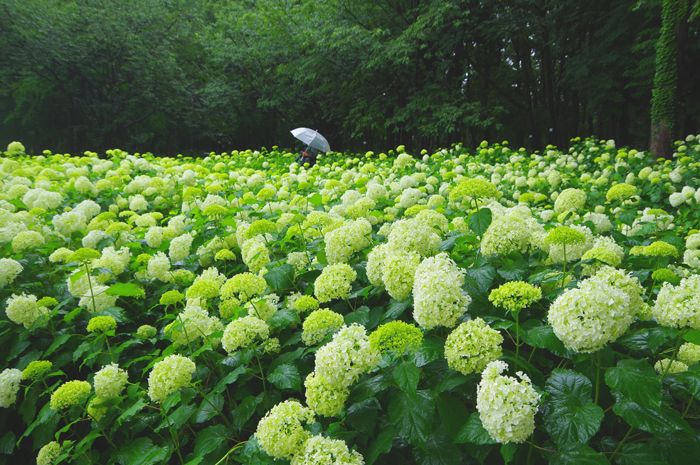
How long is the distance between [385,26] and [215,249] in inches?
633

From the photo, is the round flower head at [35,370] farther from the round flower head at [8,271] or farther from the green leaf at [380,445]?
the green leaf at [380,445]

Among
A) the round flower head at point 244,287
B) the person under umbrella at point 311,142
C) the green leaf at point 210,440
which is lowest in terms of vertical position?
the person under umbrella at point 311,142

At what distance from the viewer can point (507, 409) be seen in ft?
4.15

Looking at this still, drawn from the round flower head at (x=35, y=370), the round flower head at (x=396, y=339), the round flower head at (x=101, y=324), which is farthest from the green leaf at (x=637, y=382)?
the round flower head at (x=35, y=370)

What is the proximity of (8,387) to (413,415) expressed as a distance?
7.11 feet

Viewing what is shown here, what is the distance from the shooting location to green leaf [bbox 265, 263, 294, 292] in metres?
2.41

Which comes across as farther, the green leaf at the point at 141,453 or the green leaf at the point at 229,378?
the green leaf at the point at 229,378

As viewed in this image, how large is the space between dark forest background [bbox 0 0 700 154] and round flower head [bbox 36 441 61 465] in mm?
13386

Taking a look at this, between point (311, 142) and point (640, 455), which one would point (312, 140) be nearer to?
point (311, 142)

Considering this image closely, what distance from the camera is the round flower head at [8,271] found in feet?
9.62

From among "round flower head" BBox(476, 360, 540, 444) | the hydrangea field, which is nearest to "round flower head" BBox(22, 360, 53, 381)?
the hydrangea field

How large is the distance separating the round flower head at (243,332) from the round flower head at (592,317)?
1.18 meters

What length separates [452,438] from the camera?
4.81 ft

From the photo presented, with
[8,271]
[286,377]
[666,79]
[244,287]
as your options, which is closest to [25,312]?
[8,271]
